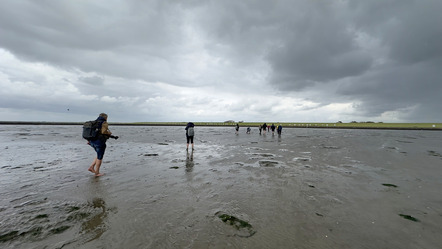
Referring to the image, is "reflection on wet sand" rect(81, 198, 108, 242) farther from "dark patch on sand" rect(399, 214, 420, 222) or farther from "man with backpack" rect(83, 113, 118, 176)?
"dark patch on sand" rect(399, 214, 420, 222)

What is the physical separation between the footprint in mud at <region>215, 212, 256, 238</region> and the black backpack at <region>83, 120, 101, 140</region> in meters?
7.30

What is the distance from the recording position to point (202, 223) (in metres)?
4.36

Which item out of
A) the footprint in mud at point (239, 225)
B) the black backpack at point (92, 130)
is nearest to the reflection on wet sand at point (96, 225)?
the footprint in mud at point (239, 225)

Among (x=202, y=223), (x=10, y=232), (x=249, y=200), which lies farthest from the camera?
(x=249, y=200)

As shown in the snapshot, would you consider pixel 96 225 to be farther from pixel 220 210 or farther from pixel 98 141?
pixel 98 141

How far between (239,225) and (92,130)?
819 cm

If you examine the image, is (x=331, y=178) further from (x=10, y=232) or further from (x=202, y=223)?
(x=10, y=232)

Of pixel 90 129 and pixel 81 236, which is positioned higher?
pixel 90 129

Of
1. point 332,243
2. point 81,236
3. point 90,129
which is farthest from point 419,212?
point 90,129

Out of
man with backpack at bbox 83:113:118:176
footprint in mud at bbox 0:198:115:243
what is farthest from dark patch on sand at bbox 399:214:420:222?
man with backpack at bbox 83:113:118:176

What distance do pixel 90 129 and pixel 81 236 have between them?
631 centimetres

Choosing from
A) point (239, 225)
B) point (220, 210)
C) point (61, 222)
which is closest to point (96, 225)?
point (61, 222)

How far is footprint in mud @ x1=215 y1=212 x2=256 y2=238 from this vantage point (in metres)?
3.98

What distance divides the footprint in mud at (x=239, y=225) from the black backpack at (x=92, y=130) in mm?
7298
